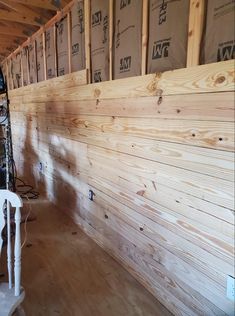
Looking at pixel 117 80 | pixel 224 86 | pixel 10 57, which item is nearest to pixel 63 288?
pixel 117 80

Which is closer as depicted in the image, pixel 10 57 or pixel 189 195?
pixel 189 195

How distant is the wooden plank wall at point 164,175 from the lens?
1.29 metres

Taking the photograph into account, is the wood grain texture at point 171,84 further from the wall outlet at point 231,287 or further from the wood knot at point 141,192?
the wall outlet at point 231,287

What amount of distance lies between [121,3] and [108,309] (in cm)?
214

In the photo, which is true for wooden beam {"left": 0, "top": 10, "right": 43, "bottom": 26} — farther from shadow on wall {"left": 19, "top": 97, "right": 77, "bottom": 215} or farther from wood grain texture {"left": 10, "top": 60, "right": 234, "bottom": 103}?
wood grain texture {"left": 10, "top": 60, "right": 234, "bottom": 103}

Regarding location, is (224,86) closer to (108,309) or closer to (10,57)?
(108,309)

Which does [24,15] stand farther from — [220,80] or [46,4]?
[220,80]

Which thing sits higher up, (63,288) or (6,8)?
(6,8)

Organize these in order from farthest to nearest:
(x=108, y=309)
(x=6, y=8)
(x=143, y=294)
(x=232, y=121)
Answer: (x=6, y=8), (x=143, y=294), (x=108, y=309), (x=232, y=121)

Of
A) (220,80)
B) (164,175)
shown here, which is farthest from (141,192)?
(220,80)

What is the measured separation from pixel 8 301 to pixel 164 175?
3.62 feet

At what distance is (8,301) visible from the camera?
134cm

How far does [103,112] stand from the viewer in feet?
7.14

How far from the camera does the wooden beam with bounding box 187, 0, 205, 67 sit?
1.31m
